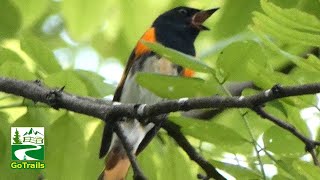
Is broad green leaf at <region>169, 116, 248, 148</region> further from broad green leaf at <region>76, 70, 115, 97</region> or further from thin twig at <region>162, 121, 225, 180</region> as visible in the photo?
broad green leaf at <region>76, 70, 115, 97</region>

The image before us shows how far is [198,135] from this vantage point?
1.47 m

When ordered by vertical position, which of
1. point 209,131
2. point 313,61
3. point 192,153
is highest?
point 313,61

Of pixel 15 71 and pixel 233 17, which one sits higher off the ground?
pixel 233 17

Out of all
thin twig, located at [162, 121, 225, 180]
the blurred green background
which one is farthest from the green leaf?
thin twig, located at [162, 121, 225, 180]

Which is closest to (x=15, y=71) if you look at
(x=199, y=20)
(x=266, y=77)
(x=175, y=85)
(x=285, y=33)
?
(x=175, y=85)

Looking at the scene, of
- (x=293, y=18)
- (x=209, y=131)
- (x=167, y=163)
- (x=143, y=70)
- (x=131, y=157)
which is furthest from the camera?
(x=143, y=70)

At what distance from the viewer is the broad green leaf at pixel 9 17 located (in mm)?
1720

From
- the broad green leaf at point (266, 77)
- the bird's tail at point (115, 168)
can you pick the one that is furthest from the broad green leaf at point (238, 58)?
the bird's tail at point (115, 168)

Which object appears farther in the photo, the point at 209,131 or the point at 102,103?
the point at 102,103

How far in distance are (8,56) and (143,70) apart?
77cm

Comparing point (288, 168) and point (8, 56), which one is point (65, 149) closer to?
point (8, 56)

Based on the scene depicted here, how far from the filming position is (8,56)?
1719 mm

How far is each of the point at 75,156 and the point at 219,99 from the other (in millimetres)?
535

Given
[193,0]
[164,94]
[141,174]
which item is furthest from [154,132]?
[164,94]
